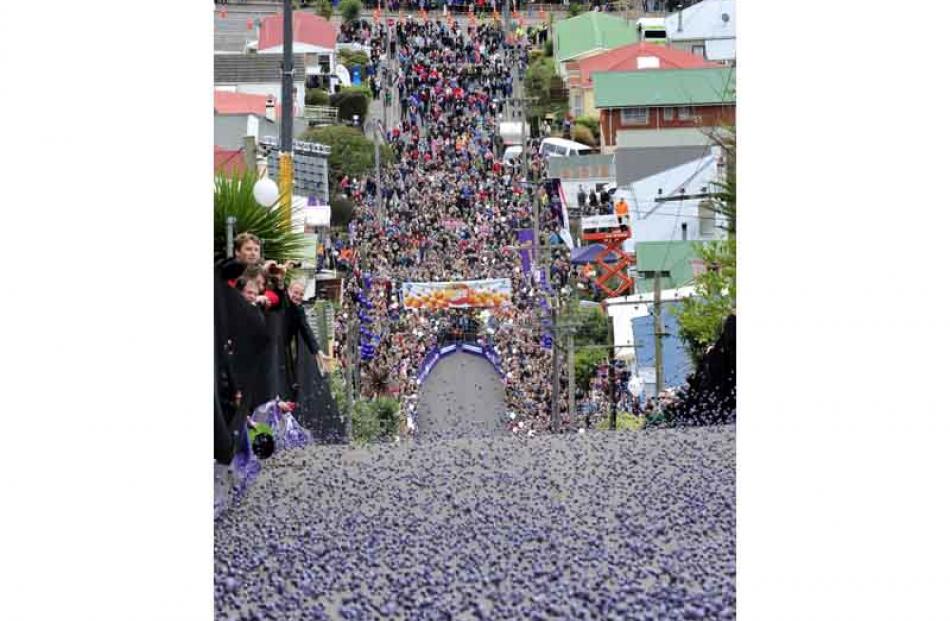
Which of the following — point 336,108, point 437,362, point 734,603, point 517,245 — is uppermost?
point 336,108

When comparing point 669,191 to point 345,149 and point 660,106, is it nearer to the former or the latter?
point 660,106

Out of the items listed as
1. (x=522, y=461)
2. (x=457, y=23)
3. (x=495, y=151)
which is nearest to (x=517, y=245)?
(x=495, y=151)

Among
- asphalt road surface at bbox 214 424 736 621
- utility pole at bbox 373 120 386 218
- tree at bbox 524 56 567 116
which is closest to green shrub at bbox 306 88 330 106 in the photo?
utility pole at bbox 373 120 386 218

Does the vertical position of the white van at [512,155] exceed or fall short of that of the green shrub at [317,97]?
it falls short

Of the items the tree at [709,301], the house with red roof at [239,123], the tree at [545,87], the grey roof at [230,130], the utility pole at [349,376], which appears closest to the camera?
the grey roof at [230,130]

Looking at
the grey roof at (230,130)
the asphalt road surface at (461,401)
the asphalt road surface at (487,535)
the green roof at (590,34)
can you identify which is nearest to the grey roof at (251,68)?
the grey roof at (230,130)

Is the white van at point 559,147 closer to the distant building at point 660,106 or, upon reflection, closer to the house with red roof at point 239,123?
the distant building at point 660,106
